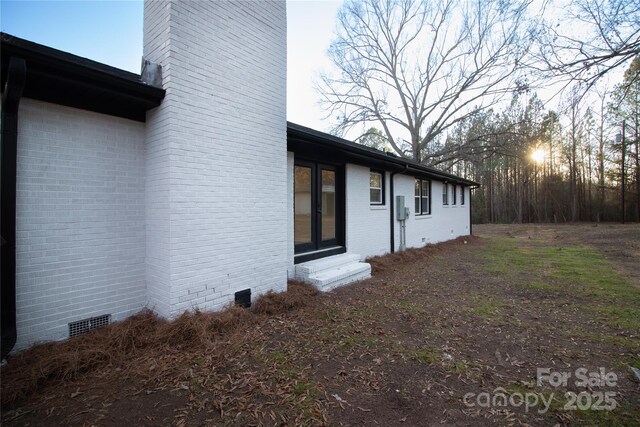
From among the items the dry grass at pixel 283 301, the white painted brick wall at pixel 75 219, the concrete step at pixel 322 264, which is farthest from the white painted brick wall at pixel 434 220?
the white painted brick wall at pixel 75 219

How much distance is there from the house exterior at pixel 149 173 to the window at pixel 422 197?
761cm

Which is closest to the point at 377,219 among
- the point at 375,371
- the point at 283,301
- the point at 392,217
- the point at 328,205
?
the point at 392,217

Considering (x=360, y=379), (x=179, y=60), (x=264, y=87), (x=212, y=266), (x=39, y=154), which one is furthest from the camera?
(x=264, y=87)

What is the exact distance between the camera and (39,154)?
9.87ft

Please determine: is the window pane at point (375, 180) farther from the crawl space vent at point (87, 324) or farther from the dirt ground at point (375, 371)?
the crawl space vent at point (87, 324)

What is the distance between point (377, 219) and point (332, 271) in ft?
10.1

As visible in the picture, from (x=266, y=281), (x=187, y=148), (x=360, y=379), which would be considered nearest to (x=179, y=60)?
(x=187, y=148)

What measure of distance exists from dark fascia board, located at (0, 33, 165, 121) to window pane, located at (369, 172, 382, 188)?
6.06 meters

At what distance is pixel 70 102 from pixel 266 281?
3.35m

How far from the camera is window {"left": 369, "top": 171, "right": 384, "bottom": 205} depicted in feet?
28.1

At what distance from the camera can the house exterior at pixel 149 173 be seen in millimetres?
2896

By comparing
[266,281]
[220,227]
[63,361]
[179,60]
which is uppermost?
[179,60]

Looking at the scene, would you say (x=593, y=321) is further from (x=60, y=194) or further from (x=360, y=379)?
(x=60, y=194)

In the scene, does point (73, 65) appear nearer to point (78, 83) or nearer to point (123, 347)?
point (78, 83)
